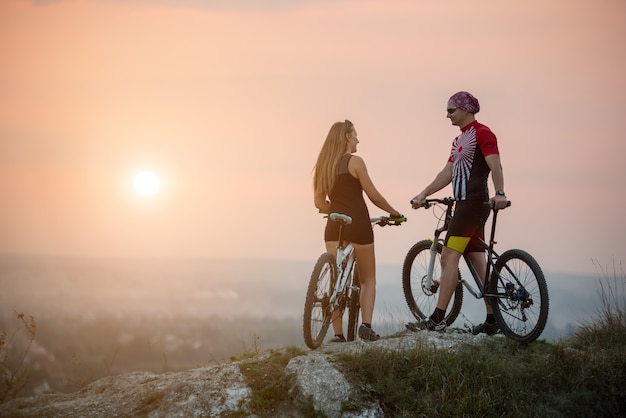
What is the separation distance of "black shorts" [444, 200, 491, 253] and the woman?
2.31ft

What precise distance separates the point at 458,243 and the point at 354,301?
1453 millimetres

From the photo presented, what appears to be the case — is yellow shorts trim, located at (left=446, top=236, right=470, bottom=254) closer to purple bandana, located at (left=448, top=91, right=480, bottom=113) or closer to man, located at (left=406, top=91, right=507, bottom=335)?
man, located at (left=406, top=91, right=507, bottom=335)

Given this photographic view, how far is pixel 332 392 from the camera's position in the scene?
6.79 meters

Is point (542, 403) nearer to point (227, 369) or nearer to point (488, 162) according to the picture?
point (488, 162)

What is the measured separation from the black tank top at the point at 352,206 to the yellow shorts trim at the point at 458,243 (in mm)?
965

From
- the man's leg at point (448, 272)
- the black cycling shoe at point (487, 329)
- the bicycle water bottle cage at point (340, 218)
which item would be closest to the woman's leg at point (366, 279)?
the bicycle water bottle cage at point (340, 218)

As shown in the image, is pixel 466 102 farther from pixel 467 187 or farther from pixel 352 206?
pixel 352 206

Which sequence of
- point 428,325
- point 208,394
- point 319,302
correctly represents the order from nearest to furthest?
point 208,394 < point 319,302 < point 428,325

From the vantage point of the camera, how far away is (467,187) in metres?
7.99

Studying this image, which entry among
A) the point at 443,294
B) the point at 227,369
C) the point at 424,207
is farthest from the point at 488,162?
the point at 227,369

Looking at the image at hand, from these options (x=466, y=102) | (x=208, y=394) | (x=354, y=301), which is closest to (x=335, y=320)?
(x=354, y=301)

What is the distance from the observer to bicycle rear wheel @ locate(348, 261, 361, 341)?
8.41 m

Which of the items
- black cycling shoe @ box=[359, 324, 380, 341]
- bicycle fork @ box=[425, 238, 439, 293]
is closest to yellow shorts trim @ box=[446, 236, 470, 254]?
bicycle fork @ box=[425, 238, 439, 293]

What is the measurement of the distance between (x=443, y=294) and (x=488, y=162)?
66.3 inches
